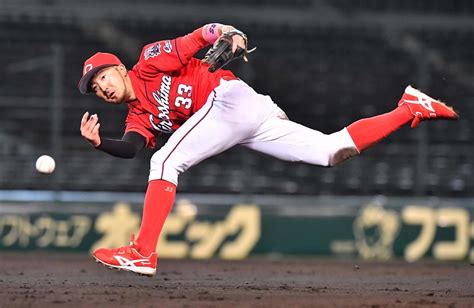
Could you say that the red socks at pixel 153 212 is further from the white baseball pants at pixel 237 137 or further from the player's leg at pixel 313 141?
the player's leg at pixel 313 141

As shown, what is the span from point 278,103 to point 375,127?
648 cm

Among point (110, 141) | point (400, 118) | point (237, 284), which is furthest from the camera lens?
point (237, 284)

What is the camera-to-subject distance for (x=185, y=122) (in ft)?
18.1

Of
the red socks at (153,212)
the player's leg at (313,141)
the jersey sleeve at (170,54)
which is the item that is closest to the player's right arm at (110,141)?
the red socks at (153,212)

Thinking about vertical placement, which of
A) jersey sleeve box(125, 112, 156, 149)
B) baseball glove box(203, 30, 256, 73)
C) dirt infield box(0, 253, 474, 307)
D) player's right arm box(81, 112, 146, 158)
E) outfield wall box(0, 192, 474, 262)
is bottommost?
dirt infield box(0, 253, 474, 307)

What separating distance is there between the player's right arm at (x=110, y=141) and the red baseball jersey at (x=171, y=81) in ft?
0.50

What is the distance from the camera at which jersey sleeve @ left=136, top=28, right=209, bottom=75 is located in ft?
18.0

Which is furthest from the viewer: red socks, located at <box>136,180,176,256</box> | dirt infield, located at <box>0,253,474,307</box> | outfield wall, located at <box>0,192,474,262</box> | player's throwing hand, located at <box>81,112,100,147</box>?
outfield wall, located at <box>0,192,474,262</box>

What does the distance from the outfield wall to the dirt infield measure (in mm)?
823

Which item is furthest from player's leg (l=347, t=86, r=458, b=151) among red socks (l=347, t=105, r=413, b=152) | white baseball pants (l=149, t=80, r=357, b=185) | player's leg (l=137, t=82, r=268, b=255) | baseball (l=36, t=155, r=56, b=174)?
baseball (l=36, t=155, r=56, b=174)

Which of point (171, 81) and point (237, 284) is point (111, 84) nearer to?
point (171, 81)

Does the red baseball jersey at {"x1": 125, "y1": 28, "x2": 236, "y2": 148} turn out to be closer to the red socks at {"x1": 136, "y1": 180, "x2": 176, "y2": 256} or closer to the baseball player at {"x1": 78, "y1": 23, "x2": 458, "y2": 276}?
the baseball player at {"x1": 78, "y1": 23, "x2": 458, "y2": 276}

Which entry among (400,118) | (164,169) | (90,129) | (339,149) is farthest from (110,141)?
(400,118)

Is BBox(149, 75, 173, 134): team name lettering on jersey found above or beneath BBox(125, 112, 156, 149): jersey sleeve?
above
